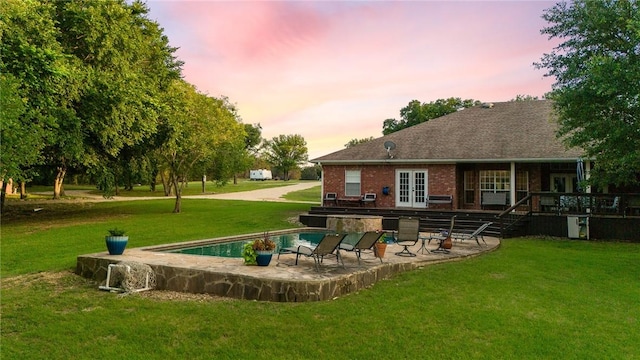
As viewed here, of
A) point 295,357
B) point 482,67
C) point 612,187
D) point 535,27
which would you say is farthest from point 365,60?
point 295,357

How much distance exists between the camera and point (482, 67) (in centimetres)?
2002

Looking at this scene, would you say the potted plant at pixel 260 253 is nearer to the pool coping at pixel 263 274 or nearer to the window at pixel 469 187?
the pool coping at pixel 263 274

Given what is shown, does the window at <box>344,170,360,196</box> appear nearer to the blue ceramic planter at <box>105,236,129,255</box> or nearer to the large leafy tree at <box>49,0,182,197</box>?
the large leafy tree at <box>49,0,182,197</box>

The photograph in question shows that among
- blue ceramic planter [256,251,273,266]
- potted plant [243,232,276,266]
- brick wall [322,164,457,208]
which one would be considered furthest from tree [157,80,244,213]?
blue ceramic planter [256,251,273,266]

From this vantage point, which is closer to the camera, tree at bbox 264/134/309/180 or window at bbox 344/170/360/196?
window at bbox 344/170/360/196

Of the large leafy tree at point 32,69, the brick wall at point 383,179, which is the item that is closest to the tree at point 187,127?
the large leafy tree at point 32,69

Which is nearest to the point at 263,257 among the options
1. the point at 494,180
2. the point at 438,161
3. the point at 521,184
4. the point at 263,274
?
the point at 263,274

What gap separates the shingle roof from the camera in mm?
20686

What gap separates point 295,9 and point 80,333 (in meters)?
13.5

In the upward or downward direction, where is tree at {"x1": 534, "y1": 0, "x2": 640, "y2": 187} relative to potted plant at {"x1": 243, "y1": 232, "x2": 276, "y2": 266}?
upward

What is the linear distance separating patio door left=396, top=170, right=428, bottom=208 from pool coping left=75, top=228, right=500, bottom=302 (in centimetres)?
1169

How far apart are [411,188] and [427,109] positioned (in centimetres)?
2244

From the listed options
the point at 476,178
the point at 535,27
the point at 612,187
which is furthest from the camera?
the point at 476,178

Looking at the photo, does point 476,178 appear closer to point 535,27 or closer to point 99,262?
point 535,27
